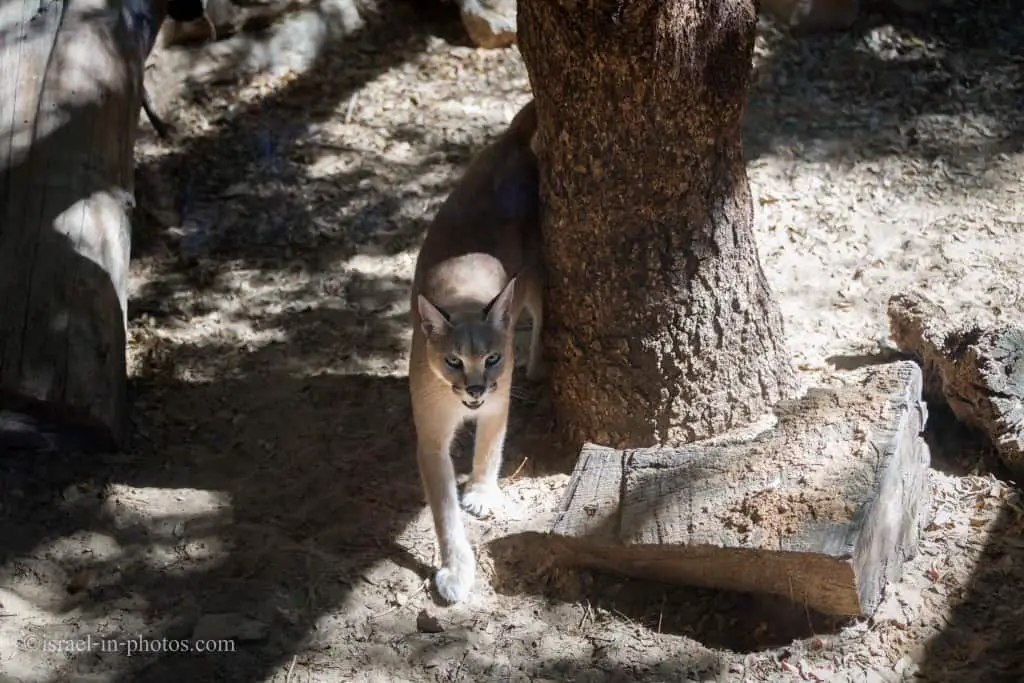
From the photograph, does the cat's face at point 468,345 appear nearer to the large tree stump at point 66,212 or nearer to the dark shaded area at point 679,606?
the dark shaded area at point 679,606

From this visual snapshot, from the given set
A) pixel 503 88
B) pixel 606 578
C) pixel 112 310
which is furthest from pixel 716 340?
pixel 503 88

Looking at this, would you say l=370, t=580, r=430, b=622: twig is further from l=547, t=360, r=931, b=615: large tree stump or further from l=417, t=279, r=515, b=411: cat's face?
l=417, t=279, r=515, b=411: cat's face

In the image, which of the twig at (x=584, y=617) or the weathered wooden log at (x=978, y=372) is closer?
the twig at (x=584, y=617)

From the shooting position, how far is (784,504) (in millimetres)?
4000

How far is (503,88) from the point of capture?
7.80 m

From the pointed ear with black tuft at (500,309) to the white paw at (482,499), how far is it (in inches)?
29.6

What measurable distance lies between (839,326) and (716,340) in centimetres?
123

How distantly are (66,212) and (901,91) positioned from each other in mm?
5190

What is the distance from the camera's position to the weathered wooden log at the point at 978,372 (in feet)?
14.9

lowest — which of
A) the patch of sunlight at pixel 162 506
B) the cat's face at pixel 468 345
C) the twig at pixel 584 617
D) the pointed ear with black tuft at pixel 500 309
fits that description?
the patch of sunlight at pixel 162 506

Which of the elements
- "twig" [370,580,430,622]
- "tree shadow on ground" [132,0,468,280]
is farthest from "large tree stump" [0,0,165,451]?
"twig" [370,580,430,622]

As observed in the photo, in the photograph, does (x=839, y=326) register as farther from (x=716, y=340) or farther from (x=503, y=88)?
(x=503, y=88)

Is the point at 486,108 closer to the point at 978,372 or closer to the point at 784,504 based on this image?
the point at 978,372

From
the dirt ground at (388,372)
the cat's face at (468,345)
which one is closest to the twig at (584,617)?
the dirt ground at (388,372)
